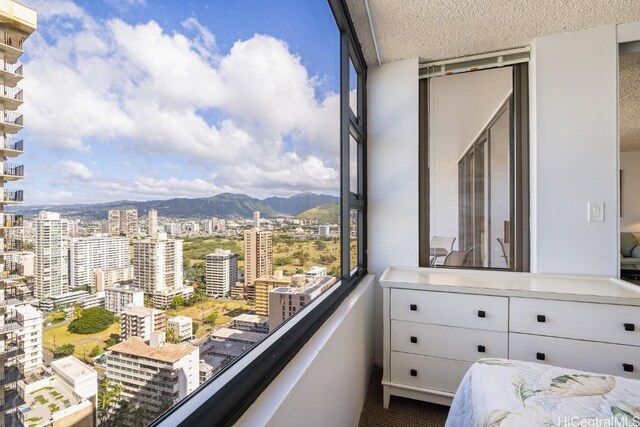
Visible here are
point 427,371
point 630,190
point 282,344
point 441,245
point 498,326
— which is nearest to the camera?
point 282,344

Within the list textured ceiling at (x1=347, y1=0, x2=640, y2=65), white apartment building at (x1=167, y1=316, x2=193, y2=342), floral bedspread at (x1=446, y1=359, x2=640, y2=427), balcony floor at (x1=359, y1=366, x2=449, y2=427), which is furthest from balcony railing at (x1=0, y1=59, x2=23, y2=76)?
balcony floor at (x1=359, y1=366, x2=449, y2=427)

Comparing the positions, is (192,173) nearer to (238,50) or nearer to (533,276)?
(238,50)

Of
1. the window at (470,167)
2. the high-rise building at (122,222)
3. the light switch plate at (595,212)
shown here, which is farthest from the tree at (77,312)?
the light switch plate at (595,212)

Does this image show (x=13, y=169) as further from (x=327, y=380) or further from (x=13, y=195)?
(x=327, y=380)

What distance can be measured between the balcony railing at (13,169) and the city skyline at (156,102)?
0.01m

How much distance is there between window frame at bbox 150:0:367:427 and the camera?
592 mm

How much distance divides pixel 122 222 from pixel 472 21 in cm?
228

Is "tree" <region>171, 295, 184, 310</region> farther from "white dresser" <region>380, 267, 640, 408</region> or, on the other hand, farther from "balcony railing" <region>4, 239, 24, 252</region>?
"white dresser" <region>380, 267, 640, 408</region>

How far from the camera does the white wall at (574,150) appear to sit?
189cm

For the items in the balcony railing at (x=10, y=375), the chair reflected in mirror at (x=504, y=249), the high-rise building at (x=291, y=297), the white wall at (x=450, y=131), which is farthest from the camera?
the white wall at (x=450, y=131)

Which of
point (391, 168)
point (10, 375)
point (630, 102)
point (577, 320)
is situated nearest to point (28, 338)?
point (10, 375)

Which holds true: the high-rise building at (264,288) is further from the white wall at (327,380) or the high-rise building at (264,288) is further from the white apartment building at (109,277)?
the white apartment building at (109,277)

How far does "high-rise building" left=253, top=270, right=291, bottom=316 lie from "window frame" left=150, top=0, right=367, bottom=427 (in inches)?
3.9

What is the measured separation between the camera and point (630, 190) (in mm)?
2062
